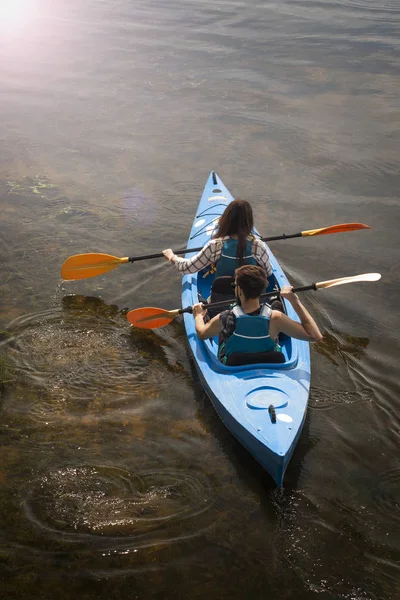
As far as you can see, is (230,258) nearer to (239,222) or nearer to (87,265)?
(239,222)

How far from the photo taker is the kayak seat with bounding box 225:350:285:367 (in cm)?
542

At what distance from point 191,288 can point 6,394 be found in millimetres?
2139

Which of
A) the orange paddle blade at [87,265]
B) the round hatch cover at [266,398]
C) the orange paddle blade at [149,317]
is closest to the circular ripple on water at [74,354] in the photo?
the orange paddle blade at [149,317]

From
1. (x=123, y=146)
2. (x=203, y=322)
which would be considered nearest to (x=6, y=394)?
(x=203, y=322)

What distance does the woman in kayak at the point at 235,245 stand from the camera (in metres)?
5.89

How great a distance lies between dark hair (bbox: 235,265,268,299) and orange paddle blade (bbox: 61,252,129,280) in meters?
2.72

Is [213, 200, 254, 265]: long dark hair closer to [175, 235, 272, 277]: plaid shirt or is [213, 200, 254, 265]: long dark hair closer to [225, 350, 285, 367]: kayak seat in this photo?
[175, 235, 272, 277]: plaid shirt

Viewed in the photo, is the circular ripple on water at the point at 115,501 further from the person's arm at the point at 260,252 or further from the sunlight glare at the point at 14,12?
the sunlight glare at the point at 14,12

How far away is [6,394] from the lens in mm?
5879

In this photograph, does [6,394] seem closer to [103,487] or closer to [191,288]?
[103,487]

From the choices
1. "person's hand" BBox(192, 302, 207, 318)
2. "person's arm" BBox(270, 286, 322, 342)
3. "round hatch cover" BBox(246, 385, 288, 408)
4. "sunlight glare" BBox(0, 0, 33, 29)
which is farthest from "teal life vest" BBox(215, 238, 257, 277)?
"sunlight glare" BBox(0, 0, 33, 29)

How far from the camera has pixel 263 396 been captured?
5.16 meters

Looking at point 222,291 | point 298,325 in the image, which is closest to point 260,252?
point 222,291

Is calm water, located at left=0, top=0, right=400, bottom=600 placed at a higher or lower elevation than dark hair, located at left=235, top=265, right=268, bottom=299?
lower
